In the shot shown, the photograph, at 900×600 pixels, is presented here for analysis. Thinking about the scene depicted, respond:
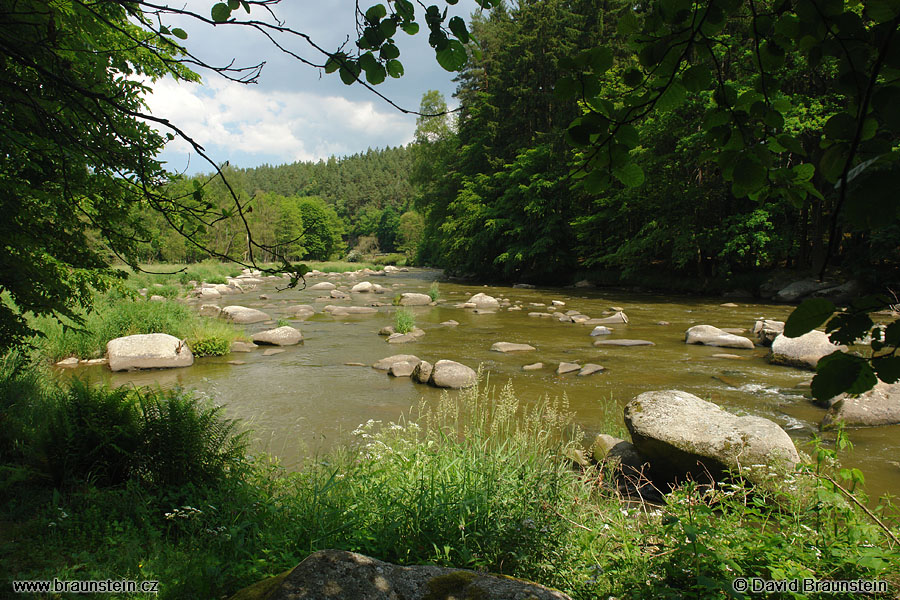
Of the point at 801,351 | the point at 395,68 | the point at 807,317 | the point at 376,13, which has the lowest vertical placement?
the point at 801,351

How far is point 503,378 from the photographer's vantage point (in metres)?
9.24

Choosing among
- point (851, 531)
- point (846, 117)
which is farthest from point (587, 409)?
point (846, 117)

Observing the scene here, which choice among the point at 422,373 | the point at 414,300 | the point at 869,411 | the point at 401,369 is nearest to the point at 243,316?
the point at 414,300

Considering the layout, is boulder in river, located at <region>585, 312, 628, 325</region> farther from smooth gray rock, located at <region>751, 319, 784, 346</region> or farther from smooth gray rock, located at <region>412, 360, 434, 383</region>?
smooth gray rock, located at <region>412, 360, 434, 383</region>

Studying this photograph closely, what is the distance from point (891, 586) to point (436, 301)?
1971cm

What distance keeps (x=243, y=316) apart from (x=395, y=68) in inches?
613

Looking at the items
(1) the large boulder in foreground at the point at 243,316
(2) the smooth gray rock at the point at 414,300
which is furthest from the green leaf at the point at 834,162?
(2) the smooth gray rock at the point at 414,300

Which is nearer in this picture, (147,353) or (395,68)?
(395,68)

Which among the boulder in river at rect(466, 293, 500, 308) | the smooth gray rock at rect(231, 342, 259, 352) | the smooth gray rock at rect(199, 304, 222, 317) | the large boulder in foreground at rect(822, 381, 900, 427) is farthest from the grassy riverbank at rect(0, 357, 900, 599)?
the boulder in river at rect(466, 293, 500, 308)

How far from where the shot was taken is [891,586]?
213 cm

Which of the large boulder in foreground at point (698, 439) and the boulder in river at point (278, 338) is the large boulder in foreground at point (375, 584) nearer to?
the large boulder in foreground at point (698, 439)

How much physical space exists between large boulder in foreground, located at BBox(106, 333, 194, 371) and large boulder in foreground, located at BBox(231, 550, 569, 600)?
9.12 meters

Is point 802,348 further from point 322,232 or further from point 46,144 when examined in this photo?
point 322,232

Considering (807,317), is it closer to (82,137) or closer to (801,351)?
(82,137)
